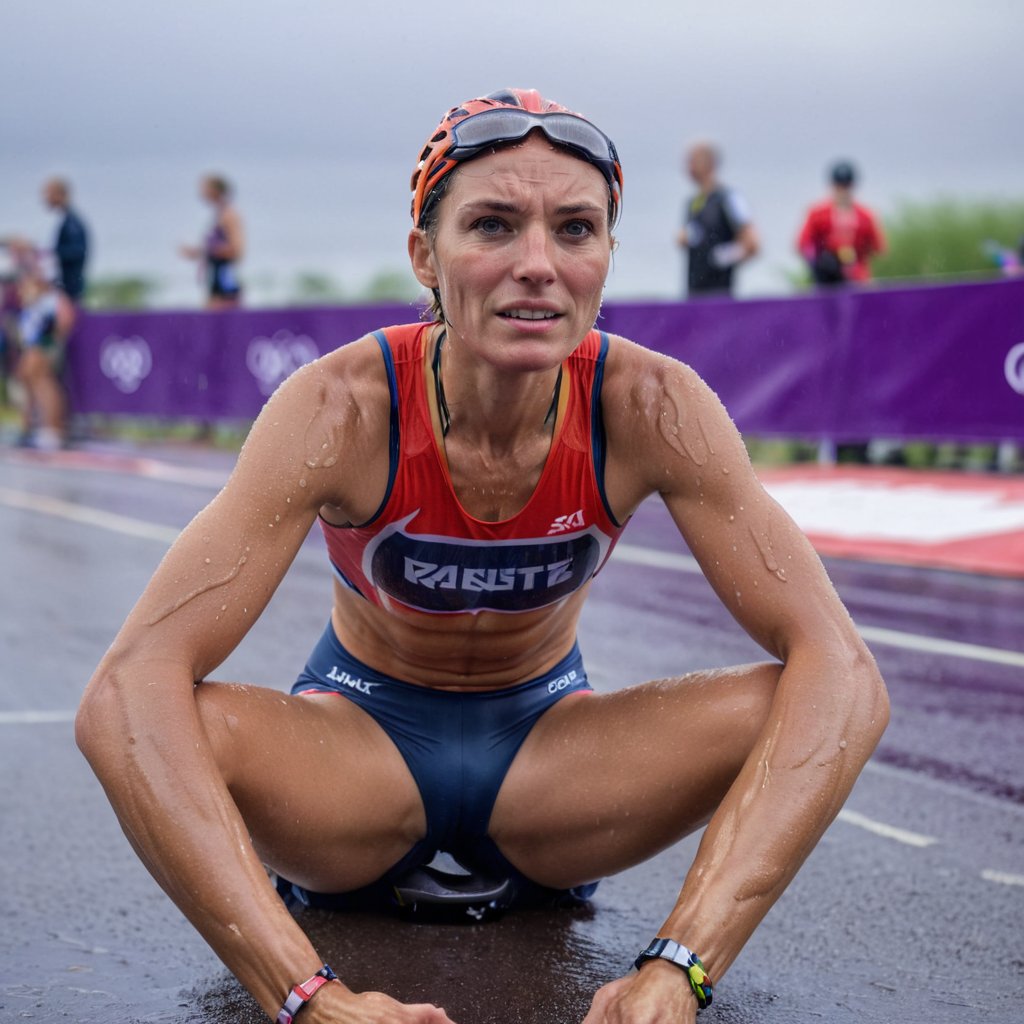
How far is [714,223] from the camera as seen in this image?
11797 millimetres

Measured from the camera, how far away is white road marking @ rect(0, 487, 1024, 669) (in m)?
6.46

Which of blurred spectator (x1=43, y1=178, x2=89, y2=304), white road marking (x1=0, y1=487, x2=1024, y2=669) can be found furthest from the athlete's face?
blurred spectator (x1=43, y1=178, x2=89, y2=304)

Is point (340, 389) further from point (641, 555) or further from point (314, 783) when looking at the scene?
point (641, 555)

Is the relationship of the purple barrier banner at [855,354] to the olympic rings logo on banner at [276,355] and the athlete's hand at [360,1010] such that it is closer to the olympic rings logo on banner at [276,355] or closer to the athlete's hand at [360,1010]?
the olympic rings logo on banner at [276,355]

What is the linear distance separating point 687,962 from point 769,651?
2.17ft

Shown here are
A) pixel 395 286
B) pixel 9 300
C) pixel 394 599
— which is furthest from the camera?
pixel 395 286

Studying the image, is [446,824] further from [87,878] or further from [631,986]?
[87,878]

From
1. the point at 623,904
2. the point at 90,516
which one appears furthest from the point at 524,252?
the point at 90,516

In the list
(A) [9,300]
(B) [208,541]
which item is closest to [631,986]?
(B) [208,541]

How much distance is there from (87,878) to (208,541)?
1361mm

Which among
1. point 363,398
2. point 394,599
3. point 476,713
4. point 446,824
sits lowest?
point 446,824

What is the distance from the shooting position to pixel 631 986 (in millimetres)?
2449

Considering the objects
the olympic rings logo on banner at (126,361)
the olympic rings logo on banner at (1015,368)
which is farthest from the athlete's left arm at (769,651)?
the olympic rings logo on banner at (126,361)

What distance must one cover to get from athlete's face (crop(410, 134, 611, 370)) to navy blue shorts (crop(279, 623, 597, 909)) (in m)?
0.84
